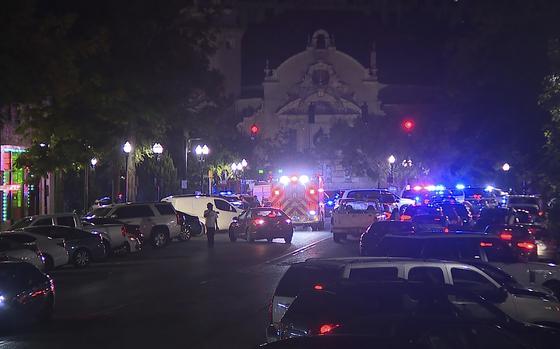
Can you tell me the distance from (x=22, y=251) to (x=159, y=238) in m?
13.7

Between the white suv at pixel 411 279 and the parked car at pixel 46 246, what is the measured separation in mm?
14659

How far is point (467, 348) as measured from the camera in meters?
4.68

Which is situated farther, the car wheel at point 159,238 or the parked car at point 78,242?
the car wheel at point 159,238

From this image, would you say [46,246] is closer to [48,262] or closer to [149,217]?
[48,262]

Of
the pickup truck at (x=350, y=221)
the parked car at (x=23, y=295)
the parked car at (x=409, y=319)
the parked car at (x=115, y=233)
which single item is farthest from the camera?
the pickup truck at (x=350, y=221)

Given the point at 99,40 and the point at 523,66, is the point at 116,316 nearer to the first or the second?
the point at 99,40

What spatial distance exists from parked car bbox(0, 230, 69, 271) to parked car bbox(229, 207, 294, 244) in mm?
12401

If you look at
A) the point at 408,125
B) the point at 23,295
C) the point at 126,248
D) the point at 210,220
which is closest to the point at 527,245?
the point at 408,125

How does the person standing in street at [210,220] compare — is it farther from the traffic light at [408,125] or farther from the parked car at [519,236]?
the parked car at [519,236]

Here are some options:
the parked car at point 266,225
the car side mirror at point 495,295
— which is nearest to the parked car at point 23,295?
the car side mirror at point 495,295

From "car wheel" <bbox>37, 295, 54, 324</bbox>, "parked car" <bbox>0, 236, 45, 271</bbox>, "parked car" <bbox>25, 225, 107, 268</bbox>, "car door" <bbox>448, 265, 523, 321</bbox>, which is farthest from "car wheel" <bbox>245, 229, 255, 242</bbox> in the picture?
"car door" <bbox>448, 265, 523, 321</bbox>

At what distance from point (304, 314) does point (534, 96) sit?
34.6 meters

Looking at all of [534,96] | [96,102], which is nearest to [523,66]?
[534,96]

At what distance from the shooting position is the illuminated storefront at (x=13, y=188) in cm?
3734
